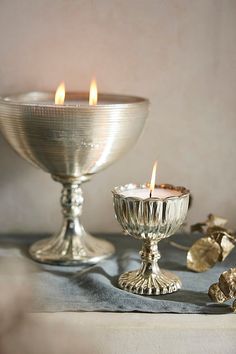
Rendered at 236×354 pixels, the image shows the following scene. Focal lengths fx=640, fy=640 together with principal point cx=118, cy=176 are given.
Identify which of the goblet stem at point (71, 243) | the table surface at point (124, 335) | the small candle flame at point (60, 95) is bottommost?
the table surface at point (124, 335)

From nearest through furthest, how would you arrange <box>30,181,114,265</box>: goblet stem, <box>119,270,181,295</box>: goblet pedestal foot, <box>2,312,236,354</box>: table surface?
<box>2,312,236,354</box>: table surface → <box>119,270,181,295</box>: goblet pedestal foot → <box>30,181,114,265</box>: goblet stem

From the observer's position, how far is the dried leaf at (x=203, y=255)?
805 mm

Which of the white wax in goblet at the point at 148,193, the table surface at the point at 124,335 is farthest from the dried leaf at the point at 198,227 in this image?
the table surface at the point at 124,335

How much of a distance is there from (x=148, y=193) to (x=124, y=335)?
0.19 m

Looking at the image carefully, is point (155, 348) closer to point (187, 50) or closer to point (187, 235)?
point (187, 235)

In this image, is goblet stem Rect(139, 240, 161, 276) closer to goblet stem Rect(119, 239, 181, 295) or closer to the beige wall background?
goblet stem Rect(119, 239, 181, 295)

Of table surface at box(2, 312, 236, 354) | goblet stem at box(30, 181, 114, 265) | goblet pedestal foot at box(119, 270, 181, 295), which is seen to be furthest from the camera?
goblet stem at box(30, 181, 114, 265)

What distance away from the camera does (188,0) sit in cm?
91

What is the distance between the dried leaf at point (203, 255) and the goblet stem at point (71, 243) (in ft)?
0.39

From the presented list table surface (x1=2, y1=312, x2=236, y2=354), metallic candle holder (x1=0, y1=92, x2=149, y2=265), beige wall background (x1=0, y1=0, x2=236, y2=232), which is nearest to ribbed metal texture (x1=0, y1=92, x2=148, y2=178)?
metallic candle holder (x1=0, y1=92, x2=149, y2=265)

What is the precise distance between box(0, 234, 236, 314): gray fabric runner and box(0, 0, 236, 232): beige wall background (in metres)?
0.11

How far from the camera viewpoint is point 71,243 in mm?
875

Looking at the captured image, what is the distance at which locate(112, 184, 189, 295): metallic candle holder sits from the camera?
71 centimetres

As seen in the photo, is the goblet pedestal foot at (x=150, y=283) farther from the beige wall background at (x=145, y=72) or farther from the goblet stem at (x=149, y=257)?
the beige wall background at (x=145, y=72)
